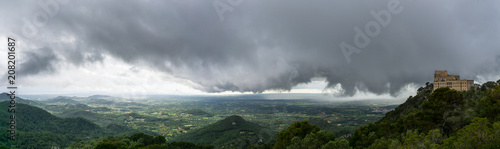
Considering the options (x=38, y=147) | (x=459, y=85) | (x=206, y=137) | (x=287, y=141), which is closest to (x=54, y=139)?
(x=38, y=147)

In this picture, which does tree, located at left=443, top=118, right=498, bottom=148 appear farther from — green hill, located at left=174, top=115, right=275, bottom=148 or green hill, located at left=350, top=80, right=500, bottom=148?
green hill, located at left=174, top=115, right=275, bottom=148

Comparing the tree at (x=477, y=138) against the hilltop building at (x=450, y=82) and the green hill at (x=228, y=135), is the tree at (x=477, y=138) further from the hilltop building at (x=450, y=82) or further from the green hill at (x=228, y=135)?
the green hill at (x=228, y=135)

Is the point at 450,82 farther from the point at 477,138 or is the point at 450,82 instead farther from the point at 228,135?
the point at 228,135

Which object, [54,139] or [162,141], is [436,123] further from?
[54,139]

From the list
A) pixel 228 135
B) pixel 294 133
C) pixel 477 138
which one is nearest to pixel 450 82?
pixel 294 133

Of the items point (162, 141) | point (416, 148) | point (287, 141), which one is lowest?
point (162, 141)

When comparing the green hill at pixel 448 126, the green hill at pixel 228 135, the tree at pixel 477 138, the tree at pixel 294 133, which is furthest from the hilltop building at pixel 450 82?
the green hill at pixel 228 135

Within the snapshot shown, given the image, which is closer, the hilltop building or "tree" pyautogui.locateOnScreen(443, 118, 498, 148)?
"tree" pyautogui.locateOnScreen(443, 118, 498, 148)

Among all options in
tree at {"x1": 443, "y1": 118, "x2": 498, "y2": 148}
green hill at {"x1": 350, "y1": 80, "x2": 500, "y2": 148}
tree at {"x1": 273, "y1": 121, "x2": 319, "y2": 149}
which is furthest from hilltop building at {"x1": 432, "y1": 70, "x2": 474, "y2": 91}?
tree at {"x1": 443, "y1": 118, "x2": 498, "y2": 148}
